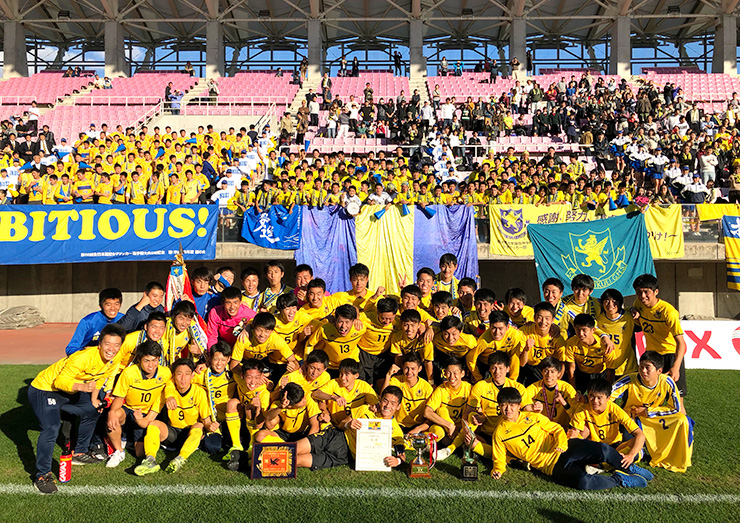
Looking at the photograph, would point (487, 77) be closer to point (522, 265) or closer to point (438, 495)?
point (522, 265)

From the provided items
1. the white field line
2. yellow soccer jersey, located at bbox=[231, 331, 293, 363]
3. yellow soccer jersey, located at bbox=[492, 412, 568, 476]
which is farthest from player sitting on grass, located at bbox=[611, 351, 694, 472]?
yellow soccer jersey, located at bbox=[231, 331, 293, 363]

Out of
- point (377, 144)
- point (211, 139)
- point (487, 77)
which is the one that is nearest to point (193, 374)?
point (211, 139)

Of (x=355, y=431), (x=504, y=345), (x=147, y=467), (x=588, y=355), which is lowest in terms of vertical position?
(x=147, y=467)

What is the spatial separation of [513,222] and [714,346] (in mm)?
4265

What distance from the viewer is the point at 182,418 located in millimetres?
5621

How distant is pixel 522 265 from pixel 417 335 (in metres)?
7.79

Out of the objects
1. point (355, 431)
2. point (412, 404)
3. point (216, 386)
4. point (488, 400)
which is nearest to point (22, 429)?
point (216, 386)

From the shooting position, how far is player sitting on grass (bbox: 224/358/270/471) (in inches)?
217

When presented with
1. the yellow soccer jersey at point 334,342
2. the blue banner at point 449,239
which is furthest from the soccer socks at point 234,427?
the blue banner at point 449,239

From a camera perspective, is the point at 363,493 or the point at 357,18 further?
the point at 357,18

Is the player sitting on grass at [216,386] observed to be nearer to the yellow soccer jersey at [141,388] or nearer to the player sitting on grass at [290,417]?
the yellow soccer jersey at [141,388]

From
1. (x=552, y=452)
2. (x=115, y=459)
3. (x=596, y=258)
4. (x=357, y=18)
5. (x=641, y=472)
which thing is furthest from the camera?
(x=357, y=18)

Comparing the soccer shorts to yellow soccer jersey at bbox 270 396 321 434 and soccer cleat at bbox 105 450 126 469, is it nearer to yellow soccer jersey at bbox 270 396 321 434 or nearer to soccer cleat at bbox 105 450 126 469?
yellow soccer jersey at bbox 270 396 321 434

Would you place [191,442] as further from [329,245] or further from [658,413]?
[329,245]
